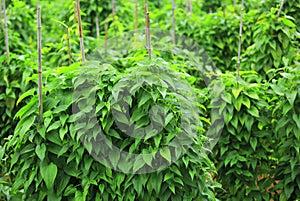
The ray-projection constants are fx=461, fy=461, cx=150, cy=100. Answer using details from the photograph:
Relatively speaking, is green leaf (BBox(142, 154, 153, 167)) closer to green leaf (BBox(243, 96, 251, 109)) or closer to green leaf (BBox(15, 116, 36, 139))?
green leaf (BBox(15, 116, 36, 139))

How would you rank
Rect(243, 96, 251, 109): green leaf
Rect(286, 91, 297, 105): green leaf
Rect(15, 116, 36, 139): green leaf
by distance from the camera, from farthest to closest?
Rect(243, 96, 251, 109): green leaf < Rect(286, 91, 297, 105): green leaf < Rect(15, 116, 36, 139): green leaf

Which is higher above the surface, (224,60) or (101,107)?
(101,107)

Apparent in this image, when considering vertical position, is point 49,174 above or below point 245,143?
above

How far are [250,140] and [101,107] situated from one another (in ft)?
4.70

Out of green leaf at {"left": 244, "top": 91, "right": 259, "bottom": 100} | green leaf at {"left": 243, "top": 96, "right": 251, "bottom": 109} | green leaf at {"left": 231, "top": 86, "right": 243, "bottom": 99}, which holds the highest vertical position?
green leaf at {"left": 231, "top": 86, "right": 243, "bottom": 99}

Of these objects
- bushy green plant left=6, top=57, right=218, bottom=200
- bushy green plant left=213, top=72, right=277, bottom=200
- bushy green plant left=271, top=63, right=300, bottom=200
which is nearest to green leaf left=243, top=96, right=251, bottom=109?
bushy green plant left=213, top=72, right=277, bottom=200

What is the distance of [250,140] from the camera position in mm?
3744

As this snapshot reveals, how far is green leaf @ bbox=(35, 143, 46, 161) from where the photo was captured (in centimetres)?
290

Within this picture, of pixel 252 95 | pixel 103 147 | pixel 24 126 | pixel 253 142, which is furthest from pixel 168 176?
pixel 252 95

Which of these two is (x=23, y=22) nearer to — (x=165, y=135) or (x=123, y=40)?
(x=123, y=40)

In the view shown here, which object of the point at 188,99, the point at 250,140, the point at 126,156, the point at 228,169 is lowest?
the point at 228,169

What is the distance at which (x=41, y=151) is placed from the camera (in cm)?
292

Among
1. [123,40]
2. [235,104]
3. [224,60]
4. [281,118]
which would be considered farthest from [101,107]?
[224,60]

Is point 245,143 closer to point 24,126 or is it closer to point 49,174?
point 49,174
